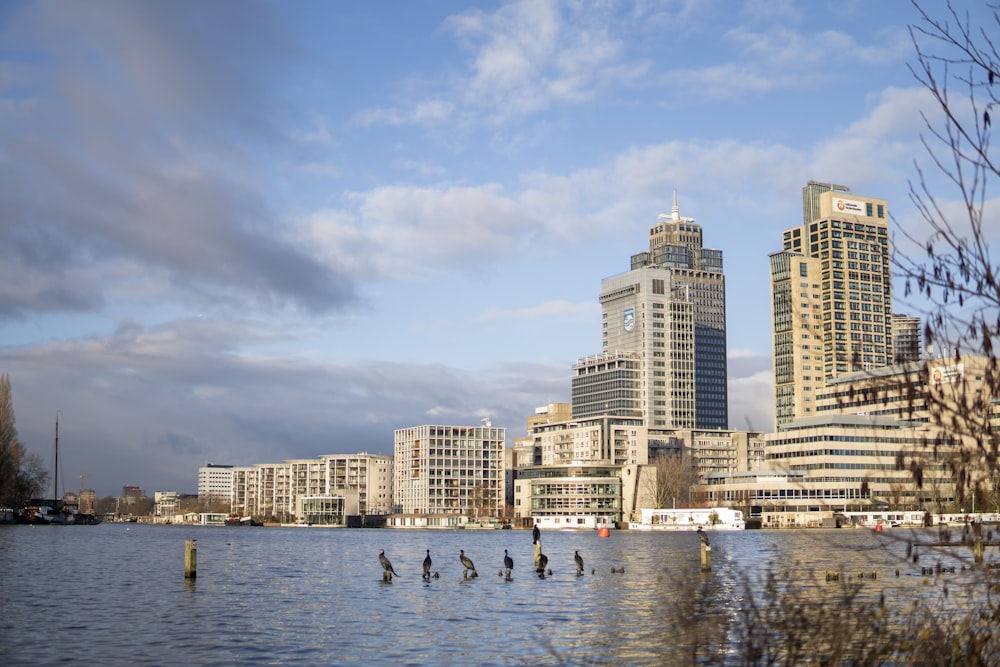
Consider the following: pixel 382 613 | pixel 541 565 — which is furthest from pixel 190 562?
pixel 382 613

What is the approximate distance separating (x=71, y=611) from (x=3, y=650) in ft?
43.4

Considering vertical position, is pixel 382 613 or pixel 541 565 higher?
pixel 382 613

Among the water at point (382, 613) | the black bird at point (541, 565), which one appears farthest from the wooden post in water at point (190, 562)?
the black bird at point (541, 565)

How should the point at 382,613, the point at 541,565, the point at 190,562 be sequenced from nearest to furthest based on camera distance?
the point at 382,613 < the point at 190,562 < the point at 541,565

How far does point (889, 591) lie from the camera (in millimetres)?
49594

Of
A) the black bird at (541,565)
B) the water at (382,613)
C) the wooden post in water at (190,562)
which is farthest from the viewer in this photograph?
the black bird at (541,565)

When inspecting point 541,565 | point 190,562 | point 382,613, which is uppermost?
point 190,562

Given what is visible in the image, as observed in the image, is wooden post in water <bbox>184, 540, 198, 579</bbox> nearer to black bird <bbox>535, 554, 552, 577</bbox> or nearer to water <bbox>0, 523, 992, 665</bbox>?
water <bbox>0, 523, 992, 665</bbox>

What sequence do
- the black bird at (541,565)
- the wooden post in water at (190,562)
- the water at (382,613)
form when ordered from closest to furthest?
the water at (382,613), the wooden post in water at (190,562), the black bird at (541,565)

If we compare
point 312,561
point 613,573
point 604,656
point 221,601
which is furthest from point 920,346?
point 312,561

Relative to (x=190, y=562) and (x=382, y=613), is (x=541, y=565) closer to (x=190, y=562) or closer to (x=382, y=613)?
(x=190, y=562)

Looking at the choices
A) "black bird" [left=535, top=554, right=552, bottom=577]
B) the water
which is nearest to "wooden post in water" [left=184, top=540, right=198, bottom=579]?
the water

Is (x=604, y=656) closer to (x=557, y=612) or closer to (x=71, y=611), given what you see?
(x=557, y=612)

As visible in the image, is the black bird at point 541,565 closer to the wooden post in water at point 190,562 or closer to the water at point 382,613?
the water at point 382,613
